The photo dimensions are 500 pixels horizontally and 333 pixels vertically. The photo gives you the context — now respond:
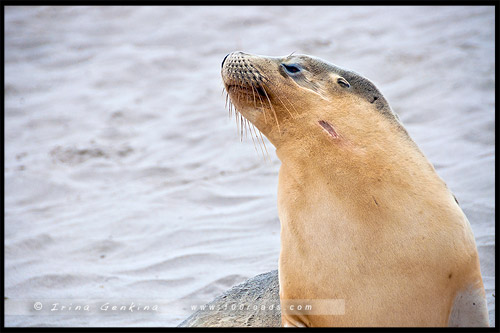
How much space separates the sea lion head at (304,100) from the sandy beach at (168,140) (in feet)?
5.46

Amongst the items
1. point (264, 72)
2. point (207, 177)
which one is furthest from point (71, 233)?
point (264, 72)

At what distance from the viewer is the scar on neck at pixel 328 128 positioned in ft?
8.46

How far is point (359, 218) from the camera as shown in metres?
2.45

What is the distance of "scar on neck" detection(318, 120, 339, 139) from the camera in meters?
2.58

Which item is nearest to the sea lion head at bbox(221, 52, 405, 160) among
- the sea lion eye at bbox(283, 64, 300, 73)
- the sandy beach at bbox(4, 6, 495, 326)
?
the sea lion eye at bbox(283, 64, 300, 73)

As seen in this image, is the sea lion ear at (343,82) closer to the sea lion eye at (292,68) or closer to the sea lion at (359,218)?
the sea lion at (359,218)

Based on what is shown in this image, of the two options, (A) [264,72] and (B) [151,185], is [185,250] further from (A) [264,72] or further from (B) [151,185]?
(A) [264,72]

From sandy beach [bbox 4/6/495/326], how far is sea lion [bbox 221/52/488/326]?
4.97 feet

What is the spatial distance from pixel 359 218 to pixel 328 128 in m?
0.39

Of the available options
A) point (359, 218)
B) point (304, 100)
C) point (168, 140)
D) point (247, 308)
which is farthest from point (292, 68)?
point (168, 140)

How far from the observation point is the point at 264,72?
2.80 metres

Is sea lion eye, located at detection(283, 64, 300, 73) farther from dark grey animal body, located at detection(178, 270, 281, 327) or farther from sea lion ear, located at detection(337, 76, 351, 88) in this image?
dark grey animal body, located at detection(178, 270, 281, 327)
